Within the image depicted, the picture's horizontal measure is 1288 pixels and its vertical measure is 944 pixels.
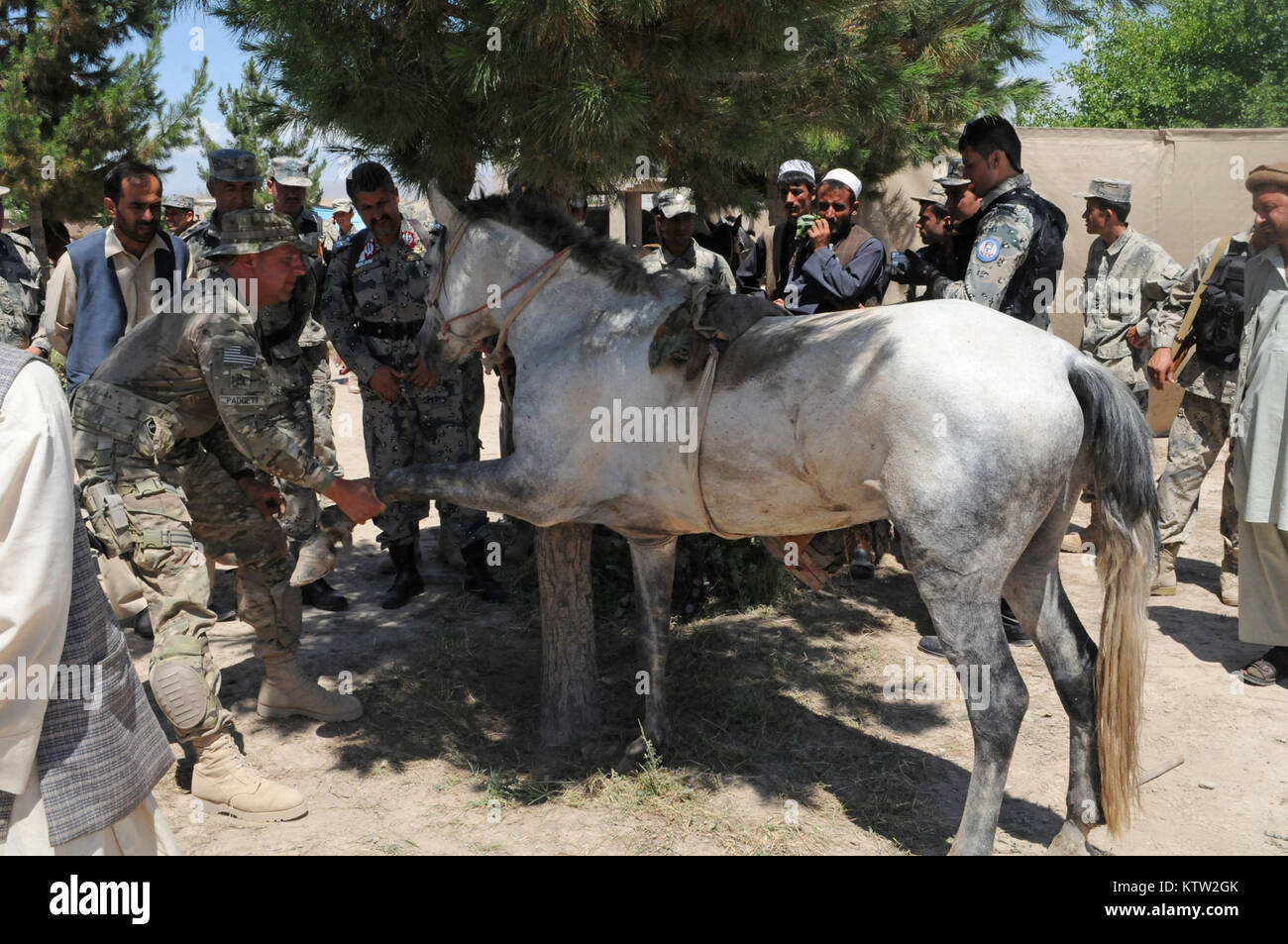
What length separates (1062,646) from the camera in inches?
149

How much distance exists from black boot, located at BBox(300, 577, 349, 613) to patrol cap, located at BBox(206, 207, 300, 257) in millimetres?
2726

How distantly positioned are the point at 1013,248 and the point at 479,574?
3.58 meters

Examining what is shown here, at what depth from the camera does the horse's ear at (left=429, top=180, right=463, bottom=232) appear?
4180 mm

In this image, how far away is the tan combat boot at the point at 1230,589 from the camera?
6508 mm

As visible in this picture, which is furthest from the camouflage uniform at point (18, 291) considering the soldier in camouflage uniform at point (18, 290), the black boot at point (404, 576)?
→ the black boot at point (404, 576)

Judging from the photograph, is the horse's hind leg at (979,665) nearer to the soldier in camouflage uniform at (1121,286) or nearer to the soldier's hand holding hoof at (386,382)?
the soldier's hand holding hoof at (386,382)

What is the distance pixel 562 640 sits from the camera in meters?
4.54

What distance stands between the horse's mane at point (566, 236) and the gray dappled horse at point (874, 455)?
0.01 meters

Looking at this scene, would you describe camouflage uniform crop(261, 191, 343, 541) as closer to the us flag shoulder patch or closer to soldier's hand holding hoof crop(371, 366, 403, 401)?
soldier's hand holding hoof crop(371, 366, 403, 401)

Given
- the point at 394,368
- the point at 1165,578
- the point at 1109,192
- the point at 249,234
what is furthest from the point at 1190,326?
the point at 249,234

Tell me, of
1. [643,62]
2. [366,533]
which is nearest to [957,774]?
[643,62]

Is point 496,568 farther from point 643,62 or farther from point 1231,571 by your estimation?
point 1231,571

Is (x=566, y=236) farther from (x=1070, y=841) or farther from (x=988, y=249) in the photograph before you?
(x=1070, y=841)
